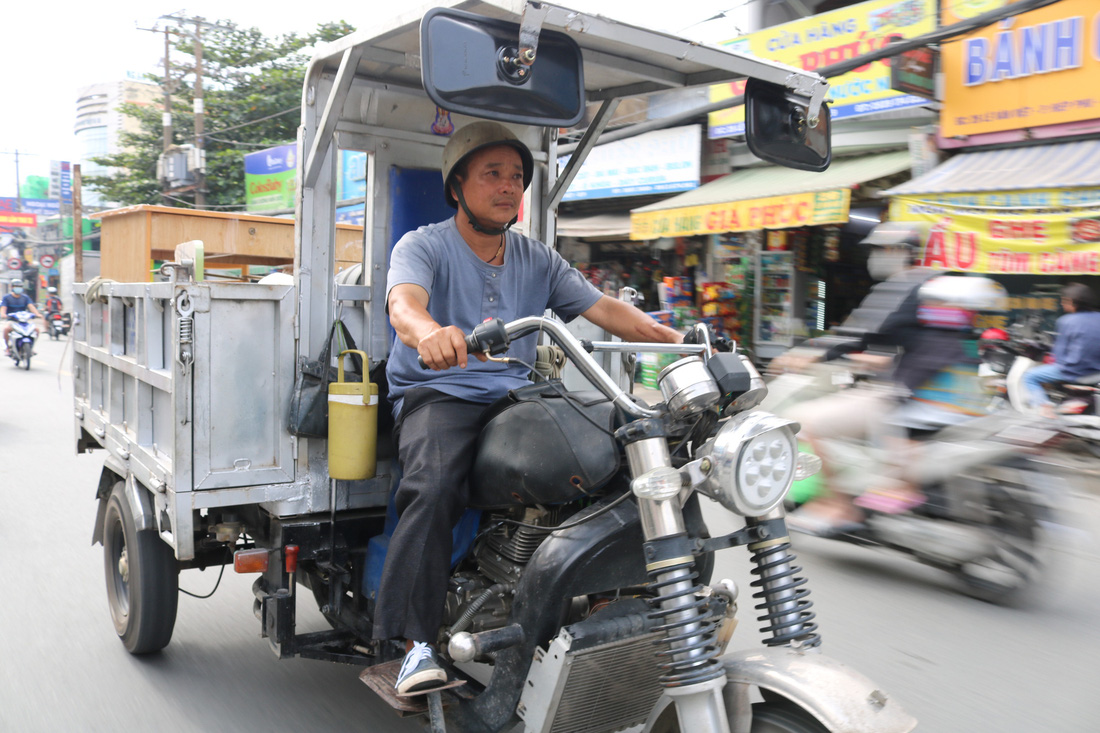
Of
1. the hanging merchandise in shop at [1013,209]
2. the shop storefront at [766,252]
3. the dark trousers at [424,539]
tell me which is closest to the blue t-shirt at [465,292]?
the dark trousers at [424,539]

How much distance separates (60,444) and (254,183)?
59.0ft

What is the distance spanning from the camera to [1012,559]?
462 cm

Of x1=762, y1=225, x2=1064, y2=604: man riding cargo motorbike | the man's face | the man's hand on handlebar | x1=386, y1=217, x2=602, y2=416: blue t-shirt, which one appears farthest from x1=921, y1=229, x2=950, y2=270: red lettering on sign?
the man's hand on handlebar

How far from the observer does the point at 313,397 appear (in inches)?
117

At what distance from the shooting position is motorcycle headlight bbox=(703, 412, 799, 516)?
6.23ft

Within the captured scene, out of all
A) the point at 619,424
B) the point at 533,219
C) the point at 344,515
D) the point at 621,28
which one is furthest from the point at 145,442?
the point at 621,28

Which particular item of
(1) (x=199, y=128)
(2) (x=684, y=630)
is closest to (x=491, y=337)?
(2) (x=684, y=630)

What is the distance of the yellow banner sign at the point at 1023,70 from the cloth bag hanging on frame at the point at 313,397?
8.15m

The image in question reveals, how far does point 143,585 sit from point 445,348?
7.15 ft

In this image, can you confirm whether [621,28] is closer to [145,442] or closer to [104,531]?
[145,442]

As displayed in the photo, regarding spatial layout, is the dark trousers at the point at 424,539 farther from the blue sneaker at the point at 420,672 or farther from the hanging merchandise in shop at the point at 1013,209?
the hanging merchandise in shop at the point at 1013,209

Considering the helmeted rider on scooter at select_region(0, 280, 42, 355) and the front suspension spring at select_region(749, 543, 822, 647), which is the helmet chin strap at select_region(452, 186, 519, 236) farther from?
the helmeted rider on scooter at select_region(0, 280, 42, 355)

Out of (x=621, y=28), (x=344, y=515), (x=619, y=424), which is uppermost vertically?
(x=621, y=28)

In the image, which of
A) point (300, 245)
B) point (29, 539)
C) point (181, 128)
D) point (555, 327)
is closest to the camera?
point (555, 327)
